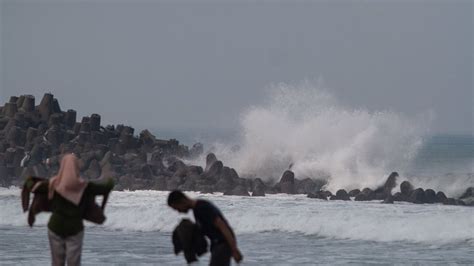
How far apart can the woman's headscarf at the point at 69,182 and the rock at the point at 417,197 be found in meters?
18.2

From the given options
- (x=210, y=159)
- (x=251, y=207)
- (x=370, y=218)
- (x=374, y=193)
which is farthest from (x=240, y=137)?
(x=370, y=218)

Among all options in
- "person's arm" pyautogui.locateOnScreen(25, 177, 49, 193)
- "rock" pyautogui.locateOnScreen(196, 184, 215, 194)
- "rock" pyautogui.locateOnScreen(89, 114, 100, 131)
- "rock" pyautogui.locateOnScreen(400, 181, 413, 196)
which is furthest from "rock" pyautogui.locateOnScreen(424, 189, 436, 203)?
"person's arm" pyautogui.locateOnScreen(25, 177, 49, 193)

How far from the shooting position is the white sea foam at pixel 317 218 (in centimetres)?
2028

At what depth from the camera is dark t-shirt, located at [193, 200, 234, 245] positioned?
8586mm

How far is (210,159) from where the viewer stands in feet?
109

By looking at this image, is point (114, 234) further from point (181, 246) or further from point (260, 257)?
point (181, 246)

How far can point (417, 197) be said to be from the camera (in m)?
26.3

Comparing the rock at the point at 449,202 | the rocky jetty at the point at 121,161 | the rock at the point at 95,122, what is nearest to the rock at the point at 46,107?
the rocky jetty at the point at 121,161

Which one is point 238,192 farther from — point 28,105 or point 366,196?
point 28,105

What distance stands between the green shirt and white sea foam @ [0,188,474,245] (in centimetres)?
1143

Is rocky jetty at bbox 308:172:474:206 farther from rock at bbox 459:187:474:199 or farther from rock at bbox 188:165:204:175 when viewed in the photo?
rock at bbox 188:165:204:175

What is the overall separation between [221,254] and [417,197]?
1808 cm

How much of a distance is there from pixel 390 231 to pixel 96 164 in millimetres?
13923

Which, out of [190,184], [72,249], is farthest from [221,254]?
[190,184]
